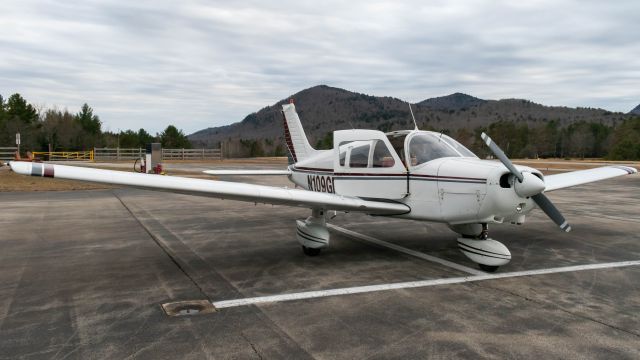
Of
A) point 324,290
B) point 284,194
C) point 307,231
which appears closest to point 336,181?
point 307,231

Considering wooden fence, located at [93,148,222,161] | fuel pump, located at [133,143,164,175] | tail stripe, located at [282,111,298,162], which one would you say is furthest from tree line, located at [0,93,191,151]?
tail stripe, located at [282,111,298,162]

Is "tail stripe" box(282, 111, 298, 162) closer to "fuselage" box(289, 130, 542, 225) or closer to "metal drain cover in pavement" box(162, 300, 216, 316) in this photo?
"fuselage" box(289, 130, 542, 225)

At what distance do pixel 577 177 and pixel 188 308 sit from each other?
28.6 feet

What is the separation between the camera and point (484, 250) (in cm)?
650

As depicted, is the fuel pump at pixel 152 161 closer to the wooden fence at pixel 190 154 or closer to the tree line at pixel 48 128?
the wooden fence at pixel 190 154

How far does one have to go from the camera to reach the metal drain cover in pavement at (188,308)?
4824 mm

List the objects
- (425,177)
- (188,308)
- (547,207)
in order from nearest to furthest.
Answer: (188,308), (547,207), (425,177)

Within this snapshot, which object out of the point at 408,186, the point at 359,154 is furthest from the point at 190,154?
the point at 408,186

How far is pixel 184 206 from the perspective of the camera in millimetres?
14281

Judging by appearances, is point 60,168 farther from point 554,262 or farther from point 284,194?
point 554,262

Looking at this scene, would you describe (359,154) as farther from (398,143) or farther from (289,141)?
(289,141)

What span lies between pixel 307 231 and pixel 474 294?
2904 mm

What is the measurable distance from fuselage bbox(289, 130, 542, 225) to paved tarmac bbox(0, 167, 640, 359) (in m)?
0.94

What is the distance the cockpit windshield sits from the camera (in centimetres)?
707
